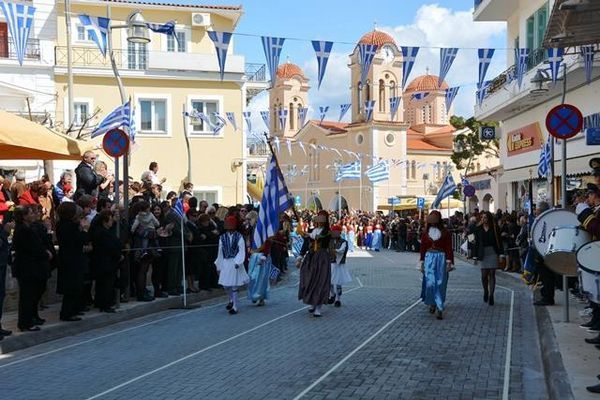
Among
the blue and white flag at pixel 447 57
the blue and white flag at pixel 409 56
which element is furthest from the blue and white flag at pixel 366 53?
the blue and white flag at pixel 447 57

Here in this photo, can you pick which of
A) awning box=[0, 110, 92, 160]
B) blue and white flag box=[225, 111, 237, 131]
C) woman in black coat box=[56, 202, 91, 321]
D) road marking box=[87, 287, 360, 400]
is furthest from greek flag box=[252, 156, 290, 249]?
blue and white flag box=[225, 111, 237, 131]

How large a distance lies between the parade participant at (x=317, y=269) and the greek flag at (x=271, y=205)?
1.01 metres

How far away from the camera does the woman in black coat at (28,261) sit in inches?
439

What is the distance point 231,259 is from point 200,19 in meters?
24.5

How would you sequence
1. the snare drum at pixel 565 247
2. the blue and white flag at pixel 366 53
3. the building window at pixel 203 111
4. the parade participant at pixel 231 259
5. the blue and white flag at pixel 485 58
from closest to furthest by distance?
the snare drum at pixel 565 247 < the parade participant at pixel 231 259 < the blue and white flag at pixel 366 53 < the blue and white flag at pixel 485 58 < the building window at pixel 203 111

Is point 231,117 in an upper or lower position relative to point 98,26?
lower

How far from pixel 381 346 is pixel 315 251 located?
410cm

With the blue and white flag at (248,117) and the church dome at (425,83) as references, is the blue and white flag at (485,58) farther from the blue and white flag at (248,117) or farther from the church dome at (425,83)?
the church dome at (425,83)

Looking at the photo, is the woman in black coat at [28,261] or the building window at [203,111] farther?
the building window at [203,111]

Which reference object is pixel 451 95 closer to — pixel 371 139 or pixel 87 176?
pixel 87 176

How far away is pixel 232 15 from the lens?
37.5 m

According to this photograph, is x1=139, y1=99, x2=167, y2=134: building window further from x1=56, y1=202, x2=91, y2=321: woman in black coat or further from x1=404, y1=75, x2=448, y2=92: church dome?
x1=404, y1=75, x2=448, y2=92: church dome

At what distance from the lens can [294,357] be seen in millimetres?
9914

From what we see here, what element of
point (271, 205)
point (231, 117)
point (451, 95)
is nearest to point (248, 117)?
point (231, 117)
